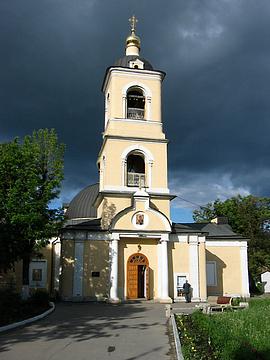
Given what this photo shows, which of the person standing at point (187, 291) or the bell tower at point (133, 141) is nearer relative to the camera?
the person standing at point (187, 291)

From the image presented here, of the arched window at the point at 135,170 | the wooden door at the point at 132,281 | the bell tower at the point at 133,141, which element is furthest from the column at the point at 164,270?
the arched window at the point at 135,170

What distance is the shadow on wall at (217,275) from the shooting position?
28345 mm

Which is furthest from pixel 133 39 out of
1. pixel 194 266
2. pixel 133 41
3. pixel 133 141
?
pixel 194 266

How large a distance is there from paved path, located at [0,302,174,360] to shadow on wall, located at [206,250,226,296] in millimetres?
12249

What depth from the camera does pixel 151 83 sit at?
2792 cm

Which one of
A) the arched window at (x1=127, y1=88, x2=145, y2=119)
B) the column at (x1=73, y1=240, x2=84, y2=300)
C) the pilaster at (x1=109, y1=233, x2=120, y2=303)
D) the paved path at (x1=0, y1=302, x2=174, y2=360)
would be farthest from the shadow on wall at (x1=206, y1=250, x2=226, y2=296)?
the paved path at (x1=0, y1=302, x2=174, y2=360)

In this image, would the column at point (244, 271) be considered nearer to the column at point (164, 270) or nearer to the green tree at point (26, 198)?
the column at point (164, 270)

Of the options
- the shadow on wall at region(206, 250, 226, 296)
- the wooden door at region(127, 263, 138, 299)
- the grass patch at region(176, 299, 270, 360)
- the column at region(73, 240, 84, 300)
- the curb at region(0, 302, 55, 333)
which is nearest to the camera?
the grass patch at region(176, 299, 270, 360)

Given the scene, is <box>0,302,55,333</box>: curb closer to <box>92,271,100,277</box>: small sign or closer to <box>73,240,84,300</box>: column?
<box>73,240,84,300</box>: column

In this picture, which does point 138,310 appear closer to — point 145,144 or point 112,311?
point 112,311

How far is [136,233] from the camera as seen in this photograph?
23.8 meters

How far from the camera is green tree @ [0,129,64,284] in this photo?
58.4ft

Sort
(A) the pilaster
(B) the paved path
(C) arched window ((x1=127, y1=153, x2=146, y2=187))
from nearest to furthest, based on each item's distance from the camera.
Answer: (B) the paved path → (A) the pilaster → (C) arched window ((x1=127, y1=153, x2=146, y2=187))

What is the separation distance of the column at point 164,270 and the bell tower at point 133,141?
197 cm
